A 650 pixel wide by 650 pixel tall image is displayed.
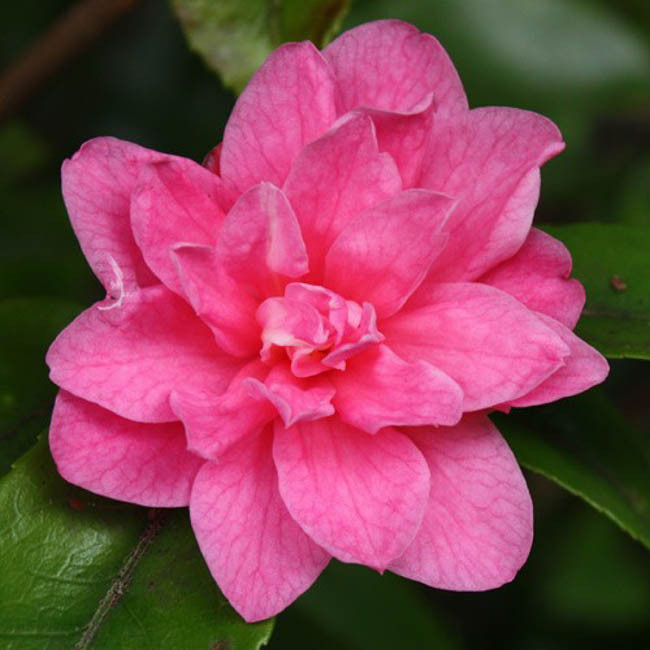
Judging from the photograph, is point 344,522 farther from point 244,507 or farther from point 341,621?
point 341,621

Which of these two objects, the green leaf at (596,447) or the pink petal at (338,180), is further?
the green leaf at (596,447)

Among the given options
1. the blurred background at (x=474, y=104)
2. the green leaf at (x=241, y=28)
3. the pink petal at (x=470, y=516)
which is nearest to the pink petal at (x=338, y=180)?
the pink petal at (x=470, y=516)

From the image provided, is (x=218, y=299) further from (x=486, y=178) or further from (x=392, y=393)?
(x=486, y=178)

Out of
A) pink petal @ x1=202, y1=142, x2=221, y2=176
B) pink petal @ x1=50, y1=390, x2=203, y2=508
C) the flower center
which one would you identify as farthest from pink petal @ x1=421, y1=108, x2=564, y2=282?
pink petal @ x1=50, y1=390, x2=203, y2=508

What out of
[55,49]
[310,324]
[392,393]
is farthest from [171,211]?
[55,49]

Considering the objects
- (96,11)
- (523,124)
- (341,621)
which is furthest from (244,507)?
(341,621)

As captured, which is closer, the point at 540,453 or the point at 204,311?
the point at 204,311

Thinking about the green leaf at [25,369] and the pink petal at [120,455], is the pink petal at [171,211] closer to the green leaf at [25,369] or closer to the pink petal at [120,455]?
the pink petal at [120,455]

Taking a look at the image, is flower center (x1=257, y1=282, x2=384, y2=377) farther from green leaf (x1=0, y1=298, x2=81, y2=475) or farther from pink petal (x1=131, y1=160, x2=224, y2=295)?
green leaf (x1=0, y1=298, x2=81, y2=475)
